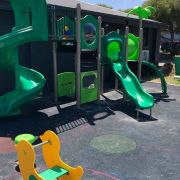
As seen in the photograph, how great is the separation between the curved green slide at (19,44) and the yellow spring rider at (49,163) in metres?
3.35

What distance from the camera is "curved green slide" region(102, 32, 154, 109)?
27.7ft

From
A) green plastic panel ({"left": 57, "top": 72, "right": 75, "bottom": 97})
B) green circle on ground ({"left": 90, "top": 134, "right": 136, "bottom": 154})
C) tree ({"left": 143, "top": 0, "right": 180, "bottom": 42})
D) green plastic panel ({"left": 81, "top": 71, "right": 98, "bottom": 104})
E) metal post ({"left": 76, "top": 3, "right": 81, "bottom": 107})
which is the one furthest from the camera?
tree ({"left": 143, "top": 0, "right": 180, "bottom": 42})

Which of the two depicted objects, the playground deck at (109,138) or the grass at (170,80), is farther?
the grass at (170,80)

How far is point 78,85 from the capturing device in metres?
8.58

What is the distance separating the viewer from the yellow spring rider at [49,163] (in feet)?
12.6

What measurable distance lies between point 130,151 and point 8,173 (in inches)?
95.7

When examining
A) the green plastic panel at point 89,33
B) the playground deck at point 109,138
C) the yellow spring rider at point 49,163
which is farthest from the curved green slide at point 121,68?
the yellow spring rider at point 49,163

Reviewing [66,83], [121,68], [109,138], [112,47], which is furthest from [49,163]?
[112,47]

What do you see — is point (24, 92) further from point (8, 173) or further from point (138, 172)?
point (138, 172)

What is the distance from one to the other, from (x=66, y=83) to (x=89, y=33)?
1.87m

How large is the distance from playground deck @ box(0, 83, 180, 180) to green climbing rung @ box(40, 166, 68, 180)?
0.71 meters

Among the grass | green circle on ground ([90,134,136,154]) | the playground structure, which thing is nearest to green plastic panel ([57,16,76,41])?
the playground structure

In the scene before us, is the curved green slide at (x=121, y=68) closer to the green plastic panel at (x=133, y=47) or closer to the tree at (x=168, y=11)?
the green plastic panel at (x=133, y=47)

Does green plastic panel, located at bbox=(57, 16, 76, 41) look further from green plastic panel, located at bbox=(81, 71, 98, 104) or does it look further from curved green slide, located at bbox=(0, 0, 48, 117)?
green plastic panel, located at bbox=(81, 71, 98, 104)
